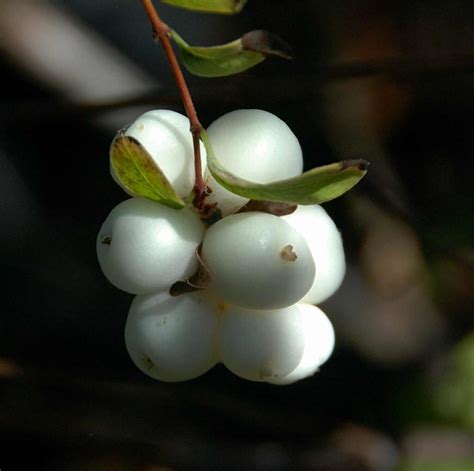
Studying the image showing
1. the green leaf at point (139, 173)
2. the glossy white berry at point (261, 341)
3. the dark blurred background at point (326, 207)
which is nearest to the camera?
the green leaf at point (139, 173)

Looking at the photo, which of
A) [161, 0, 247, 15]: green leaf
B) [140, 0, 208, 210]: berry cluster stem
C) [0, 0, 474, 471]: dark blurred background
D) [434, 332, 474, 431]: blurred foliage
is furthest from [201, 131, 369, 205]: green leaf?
[434, 332, 474, 431]: blurred foliage

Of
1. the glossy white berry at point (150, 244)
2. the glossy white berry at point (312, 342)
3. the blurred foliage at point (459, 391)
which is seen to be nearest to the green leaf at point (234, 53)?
the glossy white berry at point (150, 244)

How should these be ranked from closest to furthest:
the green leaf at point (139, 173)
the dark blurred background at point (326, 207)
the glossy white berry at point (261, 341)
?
1. the green leaf at point (139, 173)
2. the glossy white berry at point (261, 341)
3. the dark blurred background at point (326, 207)

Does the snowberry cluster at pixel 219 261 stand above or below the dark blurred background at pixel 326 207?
above

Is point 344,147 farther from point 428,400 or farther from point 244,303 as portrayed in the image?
point 244,303

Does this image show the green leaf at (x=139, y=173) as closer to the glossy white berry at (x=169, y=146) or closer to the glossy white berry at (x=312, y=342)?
the glossy white berry at (x=169, y=146)

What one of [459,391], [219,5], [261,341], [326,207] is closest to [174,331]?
[261,341]

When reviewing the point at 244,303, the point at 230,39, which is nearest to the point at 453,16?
the point at 230,39
